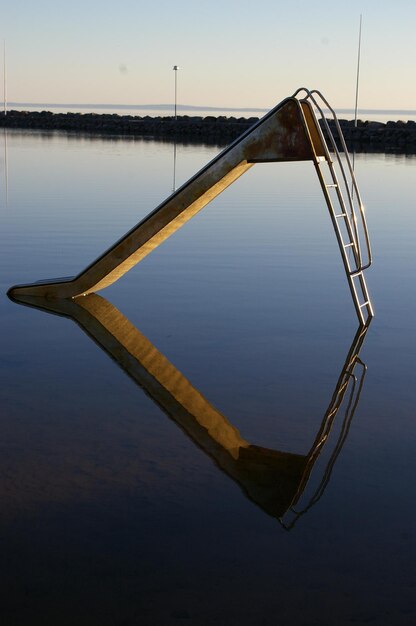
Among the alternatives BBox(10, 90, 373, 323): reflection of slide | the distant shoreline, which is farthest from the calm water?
the distant shoreline

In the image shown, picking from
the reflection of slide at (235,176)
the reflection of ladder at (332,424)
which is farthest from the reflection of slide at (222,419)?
the reflection of slide at (235,176)

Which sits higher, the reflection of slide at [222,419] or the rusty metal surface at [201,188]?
the rusty metal surface at [201,188]

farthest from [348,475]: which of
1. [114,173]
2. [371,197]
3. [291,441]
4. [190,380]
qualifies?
[114,173]

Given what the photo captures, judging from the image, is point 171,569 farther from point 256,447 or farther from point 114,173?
point 114,173

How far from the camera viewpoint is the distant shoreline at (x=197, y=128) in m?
59.5

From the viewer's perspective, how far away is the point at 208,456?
4.88 m

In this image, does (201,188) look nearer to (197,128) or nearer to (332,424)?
(332,424)

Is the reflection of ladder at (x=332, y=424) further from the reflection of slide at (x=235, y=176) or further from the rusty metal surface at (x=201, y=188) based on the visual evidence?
→ the rusty metal surface at (x=201, y=188)

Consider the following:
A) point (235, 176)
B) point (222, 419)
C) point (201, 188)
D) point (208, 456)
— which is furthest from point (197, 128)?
point (208, 456)

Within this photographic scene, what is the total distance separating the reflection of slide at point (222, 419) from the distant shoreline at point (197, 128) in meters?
46.4

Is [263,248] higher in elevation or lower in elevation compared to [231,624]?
higher

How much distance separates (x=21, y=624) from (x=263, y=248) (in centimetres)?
1052

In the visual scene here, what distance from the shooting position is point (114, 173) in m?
27.1

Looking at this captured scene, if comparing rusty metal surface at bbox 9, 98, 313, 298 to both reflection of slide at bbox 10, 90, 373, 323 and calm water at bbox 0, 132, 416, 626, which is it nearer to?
reflection of slide at bbox 10, 90, 373, 323
